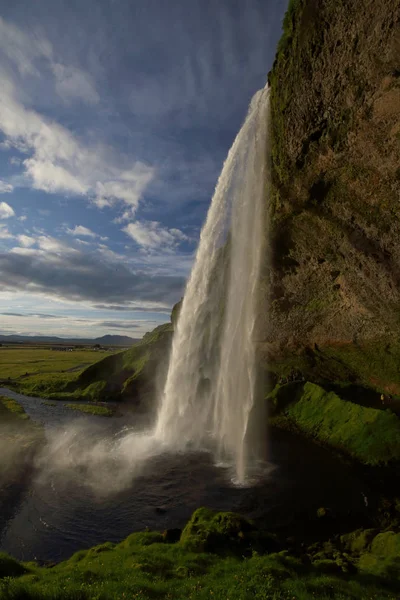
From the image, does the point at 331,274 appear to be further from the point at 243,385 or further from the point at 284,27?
the point at 284,27

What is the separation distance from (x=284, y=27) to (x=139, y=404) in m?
51.2

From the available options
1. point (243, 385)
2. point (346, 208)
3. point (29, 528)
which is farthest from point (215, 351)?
point (29, 528)

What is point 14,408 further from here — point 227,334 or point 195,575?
point 195,575

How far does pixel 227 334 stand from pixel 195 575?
2817 cm

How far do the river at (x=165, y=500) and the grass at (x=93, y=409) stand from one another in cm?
2183

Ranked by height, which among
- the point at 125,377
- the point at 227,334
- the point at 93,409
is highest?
the point at 227,334

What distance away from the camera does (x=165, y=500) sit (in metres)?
21.5

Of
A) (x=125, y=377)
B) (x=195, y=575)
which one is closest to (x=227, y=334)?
(x=195, y=575)

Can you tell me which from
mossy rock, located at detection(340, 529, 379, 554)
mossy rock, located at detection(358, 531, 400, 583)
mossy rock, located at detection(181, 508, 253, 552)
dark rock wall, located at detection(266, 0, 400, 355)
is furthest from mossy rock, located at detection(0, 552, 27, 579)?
dark rock wall, located at detection(266, 0, 400, 355)

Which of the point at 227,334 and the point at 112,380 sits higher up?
the point at 227,334

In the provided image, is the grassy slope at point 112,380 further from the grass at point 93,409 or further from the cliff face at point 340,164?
the cliff face at point 340,164

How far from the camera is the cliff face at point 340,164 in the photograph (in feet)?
65.5

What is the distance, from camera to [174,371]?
4209 cm

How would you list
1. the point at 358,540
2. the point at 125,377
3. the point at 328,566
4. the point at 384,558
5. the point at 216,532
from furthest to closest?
the point at 125,377, the point at 358,540, the point at 216,532, the point at 384,558, the point at 328,566
